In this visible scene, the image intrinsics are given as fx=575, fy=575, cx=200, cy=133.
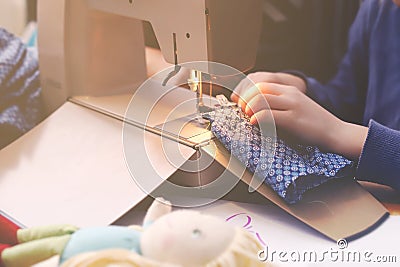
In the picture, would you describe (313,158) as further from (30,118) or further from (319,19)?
(319,19)

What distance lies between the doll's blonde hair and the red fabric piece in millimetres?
180

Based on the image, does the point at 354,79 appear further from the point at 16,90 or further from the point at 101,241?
the point at 101,241

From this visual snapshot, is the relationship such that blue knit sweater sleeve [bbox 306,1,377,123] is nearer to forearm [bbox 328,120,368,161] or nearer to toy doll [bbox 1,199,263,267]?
forearm [bbox 328,120,368,161]

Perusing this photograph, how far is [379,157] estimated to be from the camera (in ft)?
2.30

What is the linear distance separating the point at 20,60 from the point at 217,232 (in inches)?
23.6

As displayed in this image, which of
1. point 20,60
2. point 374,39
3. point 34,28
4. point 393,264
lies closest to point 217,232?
point 393,264

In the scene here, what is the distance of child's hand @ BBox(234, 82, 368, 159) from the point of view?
0.73 meters

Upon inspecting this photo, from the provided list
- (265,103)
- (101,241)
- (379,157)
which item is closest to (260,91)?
(265,103)

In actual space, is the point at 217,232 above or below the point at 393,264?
above

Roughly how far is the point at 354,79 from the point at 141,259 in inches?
29.9

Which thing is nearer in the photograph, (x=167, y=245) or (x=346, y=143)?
(x=167, y=245)

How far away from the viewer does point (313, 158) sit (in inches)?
27.2

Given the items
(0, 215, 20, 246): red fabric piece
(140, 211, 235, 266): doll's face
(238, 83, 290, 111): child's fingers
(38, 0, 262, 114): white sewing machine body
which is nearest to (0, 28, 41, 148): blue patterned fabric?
(38, 0, 262, 114): white sewing machine body

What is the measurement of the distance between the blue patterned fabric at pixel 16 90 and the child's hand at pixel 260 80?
32 cm
